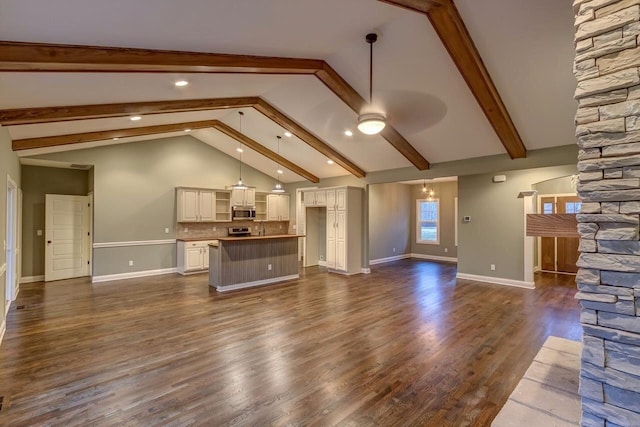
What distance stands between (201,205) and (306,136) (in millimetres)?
3747

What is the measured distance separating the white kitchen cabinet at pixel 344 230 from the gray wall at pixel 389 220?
1350mm

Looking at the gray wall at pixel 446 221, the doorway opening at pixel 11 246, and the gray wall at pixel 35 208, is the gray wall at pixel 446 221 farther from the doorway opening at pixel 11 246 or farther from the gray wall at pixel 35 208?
the gray wall at pixel 35 208

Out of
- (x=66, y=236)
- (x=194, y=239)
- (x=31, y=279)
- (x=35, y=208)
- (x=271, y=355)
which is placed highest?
(x=35, y=208)

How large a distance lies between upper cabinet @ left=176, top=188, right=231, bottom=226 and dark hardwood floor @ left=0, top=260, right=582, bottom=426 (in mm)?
2619

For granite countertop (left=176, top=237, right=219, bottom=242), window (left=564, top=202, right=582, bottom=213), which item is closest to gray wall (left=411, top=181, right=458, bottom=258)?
window (left=564, top=202, right=582, bottom=213)

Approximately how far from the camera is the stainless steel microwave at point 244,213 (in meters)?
9.03

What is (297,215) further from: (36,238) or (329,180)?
(36,238)

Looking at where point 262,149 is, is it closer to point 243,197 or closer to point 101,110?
point 243,197

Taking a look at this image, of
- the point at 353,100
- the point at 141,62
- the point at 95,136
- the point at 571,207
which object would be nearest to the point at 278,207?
the point at 95,136

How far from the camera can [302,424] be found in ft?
7.33

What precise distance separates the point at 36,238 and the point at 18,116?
4650 mm

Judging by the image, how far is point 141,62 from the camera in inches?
118

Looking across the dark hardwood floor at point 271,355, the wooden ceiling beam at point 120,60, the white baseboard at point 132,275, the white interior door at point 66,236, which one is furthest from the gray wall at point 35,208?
the wooden ceiling beam at point 120,60

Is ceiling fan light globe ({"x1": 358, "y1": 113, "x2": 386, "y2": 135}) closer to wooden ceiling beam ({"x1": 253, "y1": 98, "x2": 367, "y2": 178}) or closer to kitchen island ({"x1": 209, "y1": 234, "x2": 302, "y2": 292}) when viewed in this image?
wooden ceiling beam ({"x1": 253, "y1": 98, "x2": 367, "y2": 178})
